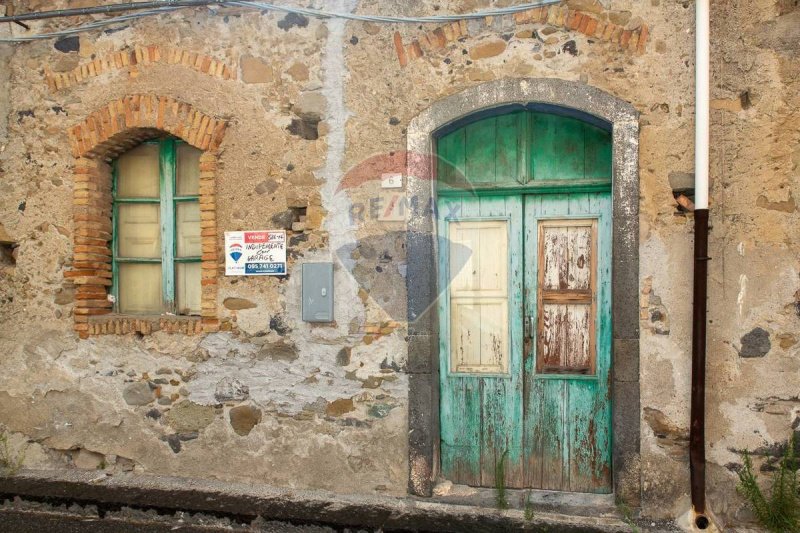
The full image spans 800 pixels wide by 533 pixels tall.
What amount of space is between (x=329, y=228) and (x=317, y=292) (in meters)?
0.46

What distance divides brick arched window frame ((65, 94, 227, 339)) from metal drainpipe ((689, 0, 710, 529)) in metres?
3.18

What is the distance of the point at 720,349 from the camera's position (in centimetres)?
380

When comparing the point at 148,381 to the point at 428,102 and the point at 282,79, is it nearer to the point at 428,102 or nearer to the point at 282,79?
the point at 282,79

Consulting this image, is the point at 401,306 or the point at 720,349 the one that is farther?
the point at 401,306

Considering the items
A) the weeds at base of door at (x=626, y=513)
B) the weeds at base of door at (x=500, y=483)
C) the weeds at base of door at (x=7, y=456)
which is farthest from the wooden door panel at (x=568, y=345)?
the weeds at base of door at (x=7, y=456)

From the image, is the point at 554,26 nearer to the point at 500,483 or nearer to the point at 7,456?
the point at 500,483

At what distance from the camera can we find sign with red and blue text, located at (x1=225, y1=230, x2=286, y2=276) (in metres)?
4.42

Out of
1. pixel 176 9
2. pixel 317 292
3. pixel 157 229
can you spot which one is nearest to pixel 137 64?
pixel 176 9

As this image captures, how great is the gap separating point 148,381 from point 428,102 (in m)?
2.89

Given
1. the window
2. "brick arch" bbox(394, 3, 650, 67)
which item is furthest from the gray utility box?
"brick arch" bbox(394, 3, 650, 67)

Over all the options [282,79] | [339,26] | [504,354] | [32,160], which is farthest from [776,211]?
[32,160]

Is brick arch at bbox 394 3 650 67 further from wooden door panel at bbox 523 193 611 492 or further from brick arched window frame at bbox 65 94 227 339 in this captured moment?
brick arched window frame at bbox 65 94 227 339

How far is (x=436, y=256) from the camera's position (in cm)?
434

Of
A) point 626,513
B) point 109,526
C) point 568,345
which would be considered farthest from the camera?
point 568,345
